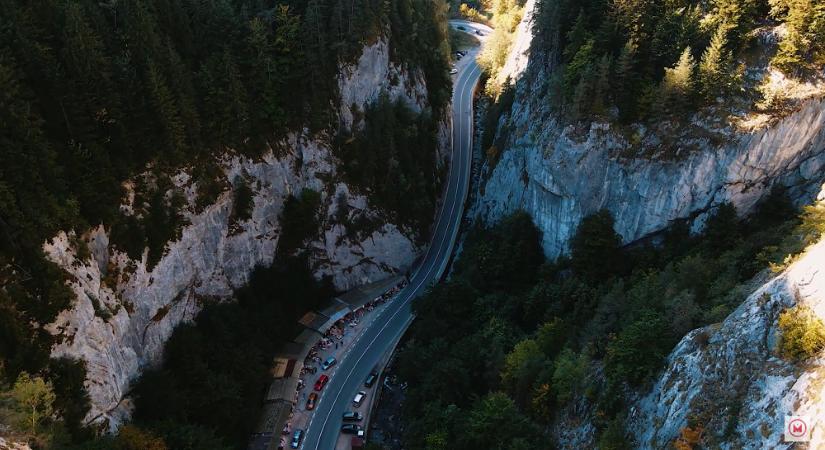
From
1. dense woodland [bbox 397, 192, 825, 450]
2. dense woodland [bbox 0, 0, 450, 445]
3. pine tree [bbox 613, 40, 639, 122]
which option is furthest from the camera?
pine tree [bbox 613, 40, 639, 122]

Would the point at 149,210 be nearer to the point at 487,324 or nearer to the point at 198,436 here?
the point at 198,436

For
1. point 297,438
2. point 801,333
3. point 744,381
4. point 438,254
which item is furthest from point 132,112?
point 801,333

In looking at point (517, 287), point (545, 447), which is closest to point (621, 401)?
point (545, 447)

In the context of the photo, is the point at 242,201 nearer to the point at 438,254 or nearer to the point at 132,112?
the point at 132,112

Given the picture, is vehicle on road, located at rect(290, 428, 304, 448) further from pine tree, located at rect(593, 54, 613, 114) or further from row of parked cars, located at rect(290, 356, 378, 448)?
pine tree, located at rect(593, 54, 613, 114)

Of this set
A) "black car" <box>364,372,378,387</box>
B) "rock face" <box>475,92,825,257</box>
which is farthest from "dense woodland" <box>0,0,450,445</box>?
"rock face" <box>475,92,825,257</box>

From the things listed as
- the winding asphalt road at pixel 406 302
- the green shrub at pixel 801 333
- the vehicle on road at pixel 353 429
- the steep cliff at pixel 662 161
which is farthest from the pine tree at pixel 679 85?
the vehicle on road at pixel 353 429

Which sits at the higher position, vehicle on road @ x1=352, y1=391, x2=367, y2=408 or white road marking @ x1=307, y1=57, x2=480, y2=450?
white road marking @ x1=307, y1=57, x2=480, y2=450

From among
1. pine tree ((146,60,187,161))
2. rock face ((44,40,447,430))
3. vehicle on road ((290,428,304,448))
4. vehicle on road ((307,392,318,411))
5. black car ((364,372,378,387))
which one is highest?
pine tree ((146,60,187,161))

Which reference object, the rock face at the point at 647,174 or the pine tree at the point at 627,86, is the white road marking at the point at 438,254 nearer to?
the rock face at the point at 647,174
